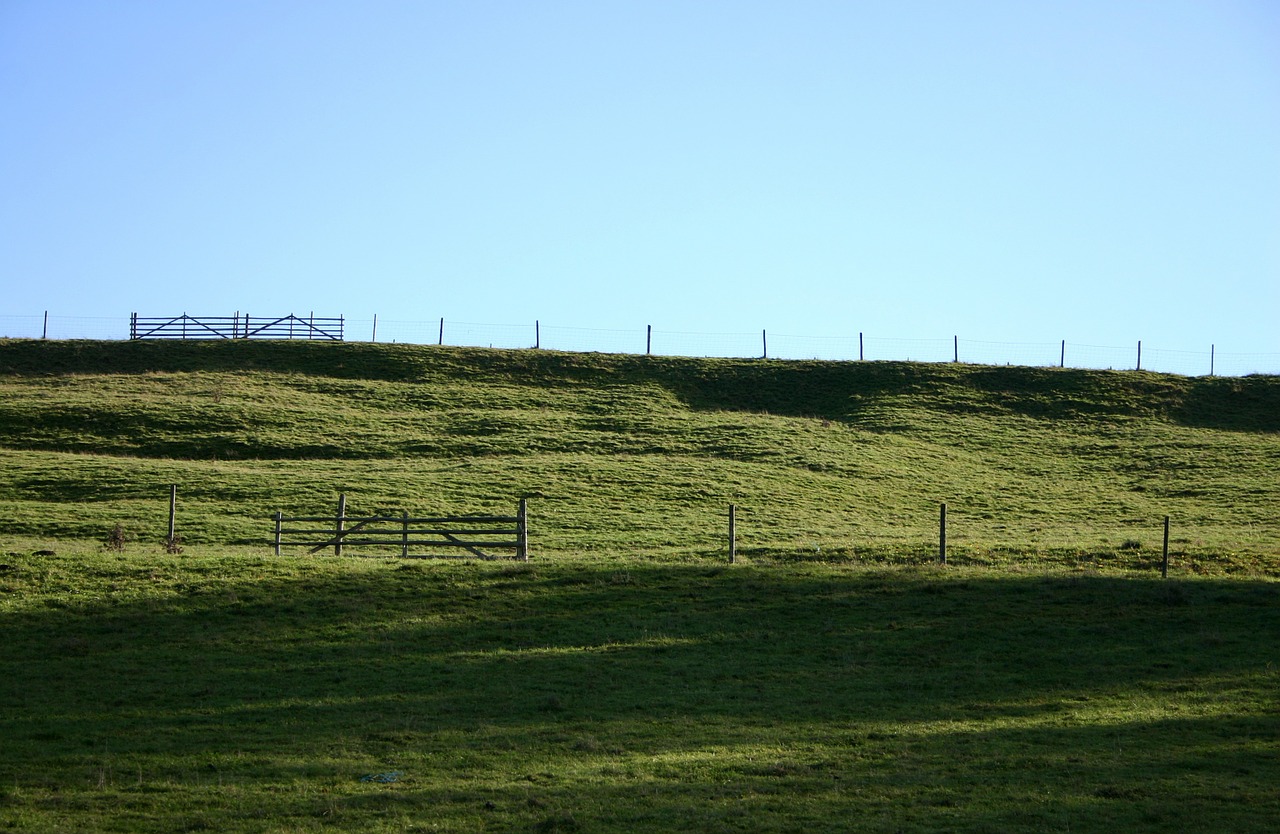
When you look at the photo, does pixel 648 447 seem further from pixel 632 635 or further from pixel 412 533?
pixel 632 635

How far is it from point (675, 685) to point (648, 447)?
29324 mm

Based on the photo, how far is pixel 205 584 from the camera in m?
22.7

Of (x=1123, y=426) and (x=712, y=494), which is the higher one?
(x=1123, y=426)

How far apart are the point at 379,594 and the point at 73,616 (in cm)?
573

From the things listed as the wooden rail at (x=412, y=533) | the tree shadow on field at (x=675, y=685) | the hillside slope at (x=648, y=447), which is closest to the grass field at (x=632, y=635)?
the tree shadow on field at (x=675, y=685)

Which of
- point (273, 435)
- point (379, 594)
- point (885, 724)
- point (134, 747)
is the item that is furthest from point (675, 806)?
point (273, 435)

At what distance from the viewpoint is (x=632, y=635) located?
67.8 feet

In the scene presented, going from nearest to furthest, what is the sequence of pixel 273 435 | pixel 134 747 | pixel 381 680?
pixel 134 747
pixel 381 680
pixel 273 435

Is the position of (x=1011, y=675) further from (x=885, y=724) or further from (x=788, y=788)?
(x=788, y=788)

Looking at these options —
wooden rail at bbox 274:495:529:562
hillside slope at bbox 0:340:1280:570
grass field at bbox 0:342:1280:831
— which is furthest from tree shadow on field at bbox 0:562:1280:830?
hillside slope at bbox 0:340:1280:570

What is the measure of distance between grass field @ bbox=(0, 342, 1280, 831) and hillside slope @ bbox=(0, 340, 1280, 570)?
0.92 feet

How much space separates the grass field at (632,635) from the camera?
1261cm

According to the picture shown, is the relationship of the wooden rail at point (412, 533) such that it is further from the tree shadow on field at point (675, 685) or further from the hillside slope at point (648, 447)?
the hillside slope at point (648, 447)

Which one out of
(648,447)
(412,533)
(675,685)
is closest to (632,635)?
(675,685)
